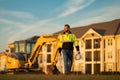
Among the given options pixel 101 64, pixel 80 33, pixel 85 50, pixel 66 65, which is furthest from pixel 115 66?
pixel 66 65

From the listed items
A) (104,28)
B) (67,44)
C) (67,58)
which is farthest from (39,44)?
(104,28)

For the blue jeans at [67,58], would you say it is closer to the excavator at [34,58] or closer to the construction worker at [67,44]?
the construction worker at [67,44]

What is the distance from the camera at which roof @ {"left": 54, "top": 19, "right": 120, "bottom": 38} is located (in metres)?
95.5

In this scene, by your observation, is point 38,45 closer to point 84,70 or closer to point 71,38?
point 71,38

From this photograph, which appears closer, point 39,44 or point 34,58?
point 39,44

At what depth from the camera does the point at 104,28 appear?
9975 centimetres

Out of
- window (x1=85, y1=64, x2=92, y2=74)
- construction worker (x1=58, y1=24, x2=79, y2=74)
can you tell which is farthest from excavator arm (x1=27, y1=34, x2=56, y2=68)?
window (x1=85, y1=64, x2=92, y2=74)

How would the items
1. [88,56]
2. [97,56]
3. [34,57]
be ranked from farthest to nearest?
[88,56]
[97,56]
[34,57]

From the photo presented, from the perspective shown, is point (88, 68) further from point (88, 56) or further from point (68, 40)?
point (68, 40)

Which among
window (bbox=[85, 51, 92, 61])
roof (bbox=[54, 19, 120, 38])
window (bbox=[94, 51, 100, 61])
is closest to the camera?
window (bbox=[94, 51, 100, 61])

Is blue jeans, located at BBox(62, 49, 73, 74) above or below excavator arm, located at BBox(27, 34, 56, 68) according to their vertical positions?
below

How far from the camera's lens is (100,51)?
95.2m

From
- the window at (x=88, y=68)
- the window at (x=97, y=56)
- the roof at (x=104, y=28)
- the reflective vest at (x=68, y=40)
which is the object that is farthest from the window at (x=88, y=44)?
the reflective vest at (x=68, y=40)

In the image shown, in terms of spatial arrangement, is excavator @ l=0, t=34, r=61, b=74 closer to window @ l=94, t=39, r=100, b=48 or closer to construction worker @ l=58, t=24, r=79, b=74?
construction worker @ l=58, t=24, r=79, b=74
